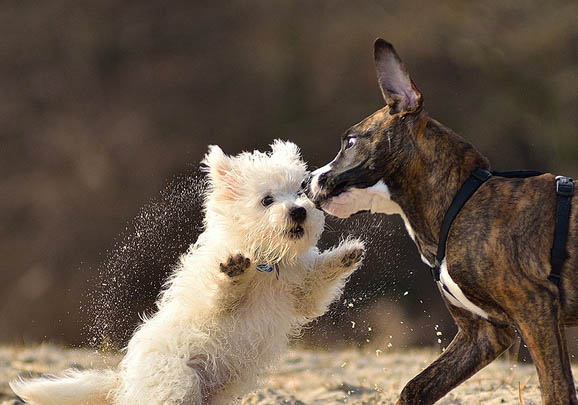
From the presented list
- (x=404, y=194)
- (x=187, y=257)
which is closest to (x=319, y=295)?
(x=187, y=257)

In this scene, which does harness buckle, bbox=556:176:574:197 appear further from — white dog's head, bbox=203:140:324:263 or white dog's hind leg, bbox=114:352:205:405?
white dog's hind leg, bbox=114:352:205:405

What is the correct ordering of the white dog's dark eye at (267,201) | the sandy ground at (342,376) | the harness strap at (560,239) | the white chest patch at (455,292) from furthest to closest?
the sandy ground at (342,376)
the white dog's dark eye at (267,201)
the white chest patch at (455,292)
the harness strap at (560,239)

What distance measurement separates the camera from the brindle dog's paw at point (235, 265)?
4.87m

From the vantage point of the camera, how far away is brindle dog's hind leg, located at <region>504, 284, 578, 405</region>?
3709 millimetres

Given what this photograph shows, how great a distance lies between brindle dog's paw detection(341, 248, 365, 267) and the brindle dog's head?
Result: 1.01m

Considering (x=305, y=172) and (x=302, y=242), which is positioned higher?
(x=305, y=172)

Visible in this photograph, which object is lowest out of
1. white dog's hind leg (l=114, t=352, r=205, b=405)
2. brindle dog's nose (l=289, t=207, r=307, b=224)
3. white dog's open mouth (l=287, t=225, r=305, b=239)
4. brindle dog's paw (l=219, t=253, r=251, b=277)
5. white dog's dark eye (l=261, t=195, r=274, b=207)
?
white dog's hind leg (l=114, t=352, r=205, b=405)

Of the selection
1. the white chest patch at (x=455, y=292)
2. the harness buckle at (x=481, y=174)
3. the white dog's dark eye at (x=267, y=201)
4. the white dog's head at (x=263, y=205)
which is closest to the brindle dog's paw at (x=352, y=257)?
the white dog's head at (x=263, y=205)

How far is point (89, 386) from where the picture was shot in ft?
17.1

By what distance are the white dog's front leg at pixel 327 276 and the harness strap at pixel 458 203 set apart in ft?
3.84

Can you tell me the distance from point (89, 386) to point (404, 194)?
240 cm

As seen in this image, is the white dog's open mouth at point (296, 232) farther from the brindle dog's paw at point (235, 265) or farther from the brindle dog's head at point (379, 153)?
the brindle dog's head at point (379, 153)

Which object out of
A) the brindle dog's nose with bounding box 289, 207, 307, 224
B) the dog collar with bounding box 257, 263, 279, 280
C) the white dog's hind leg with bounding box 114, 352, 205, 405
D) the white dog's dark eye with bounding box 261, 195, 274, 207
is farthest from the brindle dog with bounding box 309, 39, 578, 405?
the white dog's hind leg with bounding box 114, 352, 205, 405

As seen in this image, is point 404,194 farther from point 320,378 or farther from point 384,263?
point 320,378
